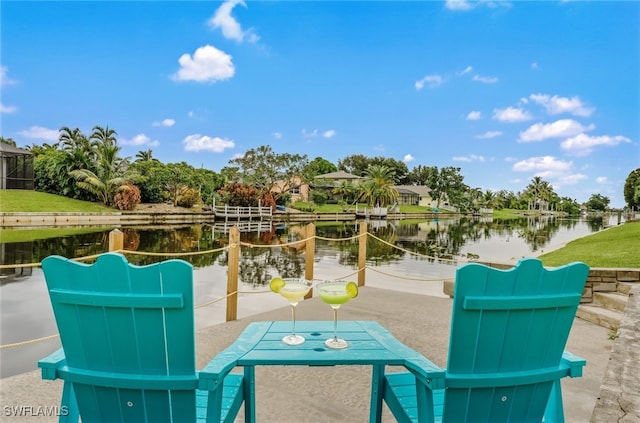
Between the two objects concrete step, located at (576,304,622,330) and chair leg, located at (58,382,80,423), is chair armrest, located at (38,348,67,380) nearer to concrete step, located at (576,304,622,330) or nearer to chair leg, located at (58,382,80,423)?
chair leg, located at (58,382,80,423)

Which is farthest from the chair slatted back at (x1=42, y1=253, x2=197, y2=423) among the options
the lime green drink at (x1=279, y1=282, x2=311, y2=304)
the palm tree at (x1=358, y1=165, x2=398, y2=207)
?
the palm tree at (x1=358, y1=165, x2=398, y2=207)

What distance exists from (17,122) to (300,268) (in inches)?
1659

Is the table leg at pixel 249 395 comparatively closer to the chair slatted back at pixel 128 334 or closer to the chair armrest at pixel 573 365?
the chair slatted back at pixel 128 334

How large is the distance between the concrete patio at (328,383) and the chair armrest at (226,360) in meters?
0.71

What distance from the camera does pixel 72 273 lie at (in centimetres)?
128

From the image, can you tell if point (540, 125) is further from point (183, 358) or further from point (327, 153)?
point (183, 358)

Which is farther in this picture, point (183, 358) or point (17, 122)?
point (17, 122)

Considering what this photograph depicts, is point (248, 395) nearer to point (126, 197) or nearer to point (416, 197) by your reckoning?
point (126, 197)

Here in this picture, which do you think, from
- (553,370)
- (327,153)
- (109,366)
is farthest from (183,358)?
(327,153)

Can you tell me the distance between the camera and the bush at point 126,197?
29.4 meters

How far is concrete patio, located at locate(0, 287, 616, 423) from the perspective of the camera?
91.7 inches

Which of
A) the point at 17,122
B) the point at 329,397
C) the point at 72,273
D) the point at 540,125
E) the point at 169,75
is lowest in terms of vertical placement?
the point at 329,397

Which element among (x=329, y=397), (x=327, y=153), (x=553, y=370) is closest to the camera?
(x=553, y=370)

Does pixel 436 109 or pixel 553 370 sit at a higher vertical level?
pixel 436 109
